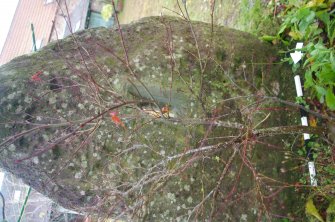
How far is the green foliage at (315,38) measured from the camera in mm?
2844

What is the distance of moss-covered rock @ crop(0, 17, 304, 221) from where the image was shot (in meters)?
2.87

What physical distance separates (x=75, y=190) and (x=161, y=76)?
3.69 feet

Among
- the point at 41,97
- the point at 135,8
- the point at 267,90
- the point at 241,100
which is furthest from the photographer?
the point at 135,8

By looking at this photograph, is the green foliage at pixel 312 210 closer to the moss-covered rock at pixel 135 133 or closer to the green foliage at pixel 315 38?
the moss-covered rock at pixel 135 133

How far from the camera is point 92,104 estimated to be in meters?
2.95

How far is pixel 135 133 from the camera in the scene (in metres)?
2.99

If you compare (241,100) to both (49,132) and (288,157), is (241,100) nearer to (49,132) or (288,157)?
(288,157)

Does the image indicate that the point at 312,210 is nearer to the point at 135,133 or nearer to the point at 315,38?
the point at 315,38

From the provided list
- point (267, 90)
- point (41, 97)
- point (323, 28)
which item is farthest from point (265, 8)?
point (41, 97)

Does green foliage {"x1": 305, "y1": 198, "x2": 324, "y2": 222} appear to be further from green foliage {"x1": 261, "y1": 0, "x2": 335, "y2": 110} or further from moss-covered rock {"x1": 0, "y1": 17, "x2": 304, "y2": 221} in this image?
green foliage {"x1": 261, "y1": 0, "x2": 335, "y2": 110}

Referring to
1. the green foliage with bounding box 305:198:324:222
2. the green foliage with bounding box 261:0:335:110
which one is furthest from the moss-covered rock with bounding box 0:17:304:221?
the green foliage with bounding box 261:0:335:110

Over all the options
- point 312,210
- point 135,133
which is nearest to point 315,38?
point 312,210

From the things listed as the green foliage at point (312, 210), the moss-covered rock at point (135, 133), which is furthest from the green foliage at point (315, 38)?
the green foliage at point (312, 210)

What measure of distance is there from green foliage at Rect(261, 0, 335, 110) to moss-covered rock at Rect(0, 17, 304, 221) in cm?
51
